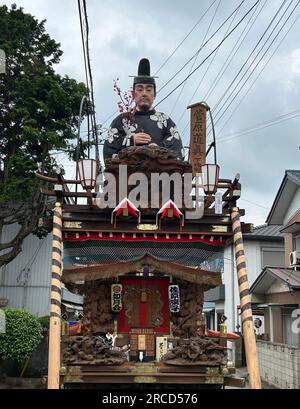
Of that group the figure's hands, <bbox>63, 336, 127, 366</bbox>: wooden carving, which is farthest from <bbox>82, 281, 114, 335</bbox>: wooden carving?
the figure's hands

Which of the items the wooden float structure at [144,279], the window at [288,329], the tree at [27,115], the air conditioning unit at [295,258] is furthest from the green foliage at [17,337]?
the air conditioning unit at [295,258]

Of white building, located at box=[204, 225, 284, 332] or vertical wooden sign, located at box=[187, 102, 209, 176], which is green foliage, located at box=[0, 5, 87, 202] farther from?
white building, located at box=[204, 225, 284, 332]

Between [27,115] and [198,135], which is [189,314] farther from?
[27,115]

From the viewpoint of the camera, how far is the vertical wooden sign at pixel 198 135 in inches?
431

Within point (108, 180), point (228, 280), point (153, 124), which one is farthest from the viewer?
point (228, 280)

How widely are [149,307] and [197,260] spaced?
5.54 ft

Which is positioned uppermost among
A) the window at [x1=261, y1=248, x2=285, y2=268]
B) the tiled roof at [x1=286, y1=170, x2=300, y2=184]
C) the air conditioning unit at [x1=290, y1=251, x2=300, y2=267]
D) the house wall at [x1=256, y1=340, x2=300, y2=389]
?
the tiled roof at [x1=286, y1=170, x2=300, y2=184]

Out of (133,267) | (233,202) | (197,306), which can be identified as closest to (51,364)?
(133,267)

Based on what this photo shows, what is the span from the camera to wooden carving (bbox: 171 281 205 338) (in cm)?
1012

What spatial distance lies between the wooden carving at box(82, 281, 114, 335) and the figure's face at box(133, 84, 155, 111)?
459cm

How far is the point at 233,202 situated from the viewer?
31.5 ft

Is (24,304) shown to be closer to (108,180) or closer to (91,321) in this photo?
(91,321)

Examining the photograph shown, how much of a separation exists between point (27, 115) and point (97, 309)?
34.7 ft

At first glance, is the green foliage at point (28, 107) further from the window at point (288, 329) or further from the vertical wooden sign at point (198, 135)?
the window at point (288, 329)
